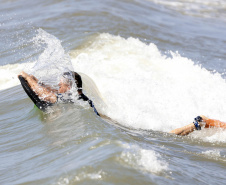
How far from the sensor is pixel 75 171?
148 inches

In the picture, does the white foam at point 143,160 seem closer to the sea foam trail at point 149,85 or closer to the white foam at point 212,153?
the white foam at point 212,153

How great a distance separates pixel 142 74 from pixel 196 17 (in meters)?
12.3

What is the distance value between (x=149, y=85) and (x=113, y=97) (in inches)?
40.3

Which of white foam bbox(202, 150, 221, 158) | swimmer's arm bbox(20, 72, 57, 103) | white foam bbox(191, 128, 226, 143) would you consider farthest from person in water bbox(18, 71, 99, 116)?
white foam bbox(202, 150, 221, 158)

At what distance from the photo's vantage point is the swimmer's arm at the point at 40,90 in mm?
6141

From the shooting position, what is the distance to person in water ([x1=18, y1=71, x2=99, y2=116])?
6160 millimetres

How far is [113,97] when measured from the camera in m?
7.94

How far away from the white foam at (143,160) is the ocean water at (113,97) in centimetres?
1

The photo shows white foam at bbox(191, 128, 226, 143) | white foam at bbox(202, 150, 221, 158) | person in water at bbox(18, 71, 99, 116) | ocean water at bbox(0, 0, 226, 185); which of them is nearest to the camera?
ocean water at bbox(0, 0, 226, 185)

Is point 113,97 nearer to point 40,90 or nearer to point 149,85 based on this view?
point 149,85

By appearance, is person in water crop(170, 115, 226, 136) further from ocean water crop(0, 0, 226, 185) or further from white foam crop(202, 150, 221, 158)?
white foam crop(202, 150, 221, 158)

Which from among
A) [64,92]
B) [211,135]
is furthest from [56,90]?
[211,135]

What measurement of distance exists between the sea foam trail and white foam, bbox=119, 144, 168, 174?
222cm

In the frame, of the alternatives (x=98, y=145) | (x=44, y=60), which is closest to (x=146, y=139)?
(x=98, y=145)
